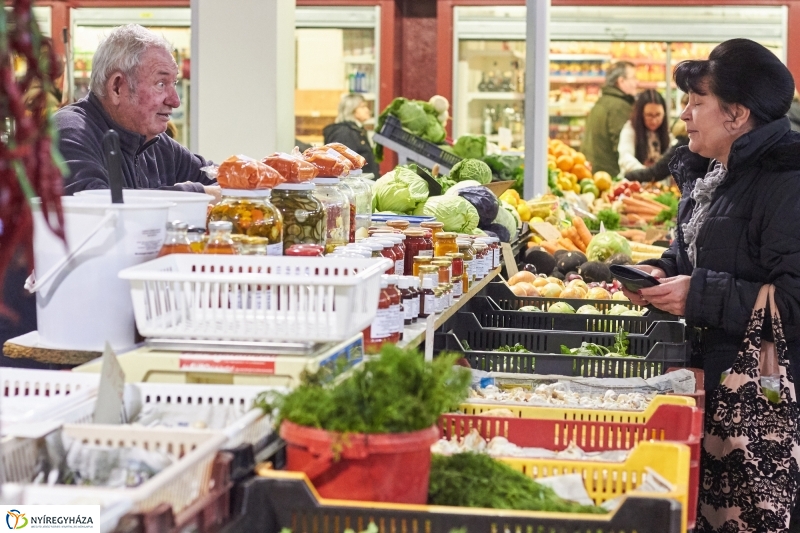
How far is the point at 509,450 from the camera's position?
2.45m

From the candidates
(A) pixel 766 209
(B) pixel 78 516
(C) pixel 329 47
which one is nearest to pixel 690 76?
(A) pixel 766 209

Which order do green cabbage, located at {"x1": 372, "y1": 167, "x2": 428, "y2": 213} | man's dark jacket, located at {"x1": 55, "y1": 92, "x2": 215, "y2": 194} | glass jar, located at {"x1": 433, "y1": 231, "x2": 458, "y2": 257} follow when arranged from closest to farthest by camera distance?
1. man's dark jacket, located at {"x1": 55, "y1": 92, "x2": 215, "y2": 194}
2. glass jar, located at {"x1": 433, "y1": 231, "x2": 458, "y2": 257}
3. green cabbage, located at {"x1": 372, "y1": 167, "x2": 428, "y2": 213}

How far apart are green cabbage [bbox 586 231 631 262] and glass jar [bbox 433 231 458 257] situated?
2.99 metres

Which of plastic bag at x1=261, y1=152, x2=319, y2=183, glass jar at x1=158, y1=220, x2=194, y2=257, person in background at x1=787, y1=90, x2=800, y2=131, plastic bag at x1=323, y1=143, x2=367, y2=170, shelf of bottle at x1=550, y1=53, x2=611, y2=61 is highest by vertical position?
shelf of bottle at x1=550, y1=53, x2=611, y2=61

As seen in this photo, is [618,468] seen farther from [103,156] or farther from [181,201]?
[103,156]

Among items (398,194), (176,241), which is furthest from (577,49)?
(176,241)

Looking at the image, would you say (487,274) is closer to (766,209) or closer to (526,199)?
(766,209)

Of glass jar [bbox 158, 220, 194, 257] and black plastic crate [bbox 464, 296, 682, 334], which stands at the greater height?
glass jar [bbox 158, 220, 194, 257]

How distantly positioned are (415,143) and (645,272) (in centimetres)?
372

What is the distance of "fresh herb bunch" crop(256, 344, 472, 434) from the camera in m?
1.83

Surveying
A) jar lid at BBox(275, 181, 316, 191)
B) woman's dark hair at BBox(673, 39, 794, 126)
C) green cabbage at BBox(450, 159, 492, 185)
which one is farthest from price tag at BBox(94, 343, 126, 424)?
green cabbage at BBox(450, 159, 492, 185)

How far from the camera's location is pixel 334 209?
336 cm

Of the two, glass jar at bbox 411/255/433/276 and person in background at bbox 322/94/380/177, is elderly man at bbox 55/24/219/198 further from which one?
person in background at bbox 322/94/380/177

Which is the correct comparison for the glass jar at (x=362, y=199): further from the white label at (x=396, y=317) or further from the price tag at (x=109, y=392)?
the price tag at (x=109, y=392)
